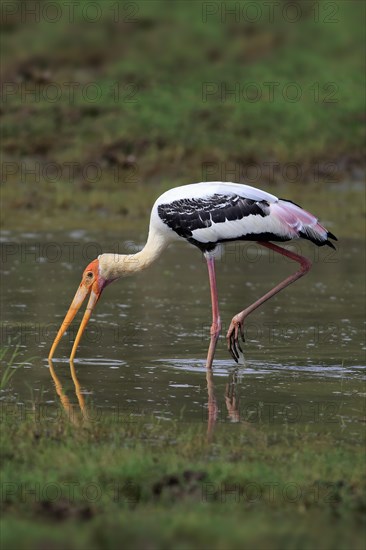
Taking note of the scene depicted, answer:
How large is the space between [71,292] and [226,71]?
10.8 metres

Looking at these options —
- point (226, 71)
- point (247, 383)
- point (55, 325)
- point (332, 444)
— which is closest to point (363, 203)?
point (226, 71)

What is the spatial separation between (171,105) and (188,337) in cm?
1031

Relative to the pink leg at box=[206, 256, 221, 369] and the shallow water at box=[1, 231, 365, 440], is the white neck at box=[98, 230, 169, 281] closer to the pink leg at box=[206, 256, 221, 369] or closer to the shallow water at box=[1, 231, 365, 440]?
the pink leg at box=[206, 256, 221, 369]

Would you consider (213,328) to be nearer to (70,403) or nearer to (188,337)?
(188,337)

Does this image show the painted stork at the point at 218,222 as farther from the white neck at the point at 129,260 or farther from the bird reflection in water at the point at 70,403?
the bird reflection in water at the point at 70,403

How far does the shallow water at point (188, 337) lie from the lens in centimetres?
718

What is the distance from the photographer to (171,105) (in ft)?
62.8

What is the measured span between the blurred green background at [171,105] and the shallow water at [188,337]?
207 centimetres

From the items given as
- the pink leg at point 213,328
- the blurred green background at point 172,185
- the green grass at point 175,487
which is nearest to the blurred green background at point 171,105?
the blurred green background at point 172,185

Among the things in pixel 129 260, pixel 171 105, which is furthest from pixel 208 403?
pixel 171 105

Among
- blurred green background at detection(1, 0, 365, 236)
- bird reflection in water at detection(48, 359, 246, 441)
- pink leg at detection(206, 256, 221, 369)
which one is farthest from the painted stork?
blurred green background at detection(1, 0, 365, 236)

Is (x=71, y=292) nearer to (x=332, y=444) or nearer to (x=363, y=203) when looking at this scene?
(x=332, y=444)

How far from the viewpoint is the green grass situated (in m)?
4.71

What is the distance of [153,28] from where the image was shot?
23.1 m
